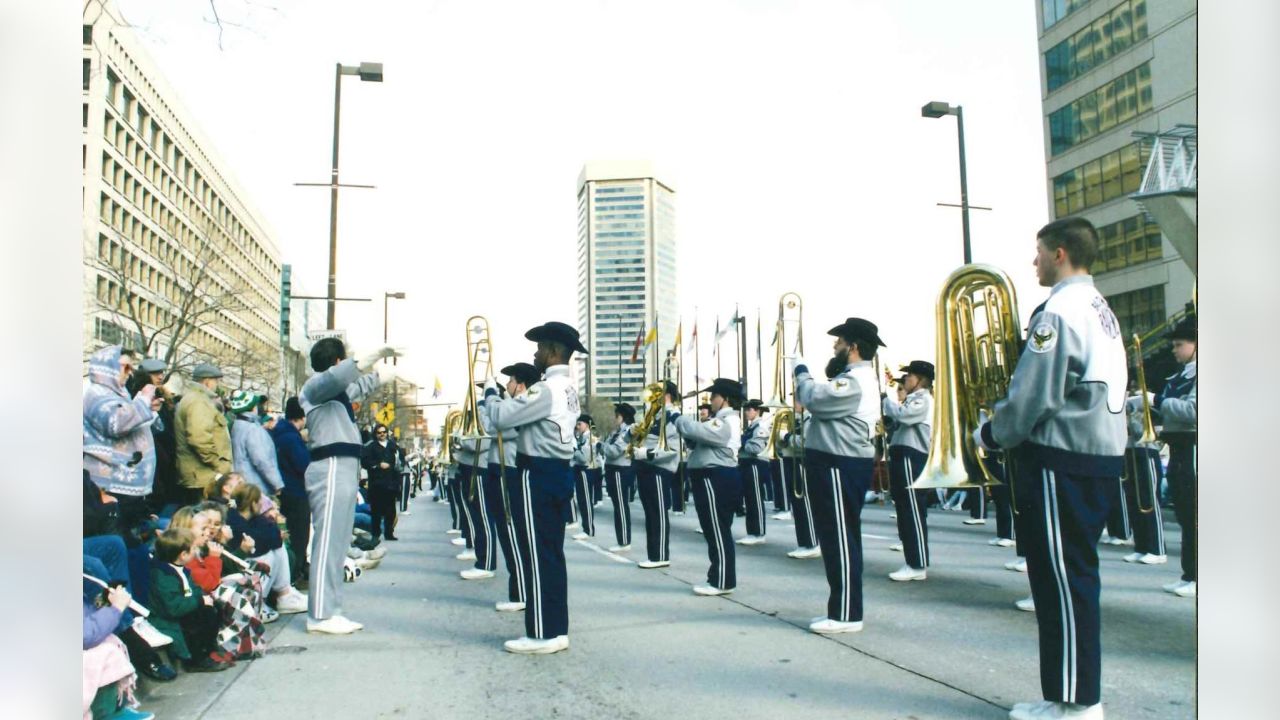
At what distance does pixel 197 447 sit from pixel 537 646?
11.1 feet

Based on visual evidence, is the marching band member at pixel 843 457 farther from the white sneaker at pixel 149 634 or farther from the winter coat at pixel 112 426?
the winter coat at pixel 112 426

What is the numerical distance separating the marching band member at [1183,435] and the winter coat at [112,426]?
7019 mm

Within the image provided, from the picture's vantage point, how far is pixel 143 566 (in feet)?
17.0

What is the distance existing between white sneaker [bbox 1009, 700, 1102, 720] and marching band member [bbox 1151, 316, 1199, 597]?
394cm

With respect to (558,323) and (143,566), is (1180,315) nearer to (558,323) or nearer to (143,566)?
(558,323)

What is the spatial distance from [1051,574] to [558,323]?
3208mm

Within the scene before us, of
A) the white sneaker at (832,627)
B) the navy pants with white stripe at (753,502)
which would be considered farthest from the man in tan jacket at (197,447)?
the navy pants with white stripe at (753,502)

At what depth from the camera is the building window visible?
5.72 metres

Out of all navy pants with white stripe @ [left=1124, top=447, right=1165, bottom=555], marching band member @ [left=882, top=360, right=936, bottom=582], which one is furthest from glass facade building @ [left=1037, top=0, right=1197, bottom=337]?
marching band member @ [left=882, top=360, right=936, bottom=582]

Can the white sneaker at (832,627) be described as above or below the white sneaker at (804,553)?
above

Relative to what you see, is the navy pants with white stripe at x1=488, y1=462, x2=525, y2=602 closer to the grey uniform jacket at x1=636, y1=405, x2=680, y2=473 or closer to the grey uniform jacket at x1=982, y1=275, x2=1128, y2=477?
the grey uniform jacket at x1=636, y1=405, x2=680, y2=473

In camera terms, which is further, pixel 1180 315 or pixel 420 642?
pixel 1180 315

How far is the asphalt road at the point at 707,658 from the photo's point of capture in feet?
14.3
